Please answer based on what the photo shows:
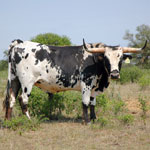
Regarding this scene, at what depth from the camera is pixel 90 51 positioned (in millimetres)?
7090

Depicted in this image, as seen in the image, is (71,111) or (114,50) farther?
(71,111)

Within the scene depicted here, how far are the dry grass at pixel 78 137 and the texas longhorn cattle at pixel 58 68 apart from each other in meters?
0.78

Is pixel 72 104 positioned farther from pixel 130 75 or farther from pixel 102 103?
pixel 130 75

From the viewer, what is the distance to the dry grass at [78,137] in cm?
524

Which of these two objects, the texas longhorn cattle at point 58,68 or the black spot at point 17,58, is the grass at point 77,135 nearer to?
the texas longhorn cattle at point 58,68

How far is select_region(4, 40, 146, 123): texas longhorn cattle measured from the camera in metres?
Answer: 7.10

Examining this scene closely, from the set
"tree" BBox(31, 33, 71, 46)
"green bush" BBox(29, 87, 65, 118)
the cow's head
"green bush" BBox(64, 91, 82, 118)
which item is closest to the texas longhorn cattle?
the cow's head

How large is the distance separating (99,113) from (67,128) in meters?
1.89

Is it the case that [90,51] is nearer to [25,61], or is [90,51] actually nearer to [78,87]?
[78,87]

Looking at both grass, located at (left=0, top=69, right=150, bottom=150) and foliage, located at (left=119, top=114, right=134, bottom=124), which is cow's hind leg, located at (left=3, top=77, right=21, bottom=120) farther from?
foliage, located at (left=119, top=114, right=134, bottom=124)

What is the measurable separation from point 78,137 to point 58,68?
205 cm

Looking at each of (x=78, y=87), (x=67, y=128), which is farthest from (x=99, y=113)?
(x=67, y=128)

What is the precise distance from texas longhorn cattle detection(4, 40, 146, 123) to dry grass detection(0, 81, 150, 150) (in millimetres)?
782

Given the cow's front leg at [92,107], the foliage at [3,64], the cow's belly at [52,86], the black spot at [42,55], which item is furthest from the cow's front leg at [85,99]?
the foliage at [3,64]
